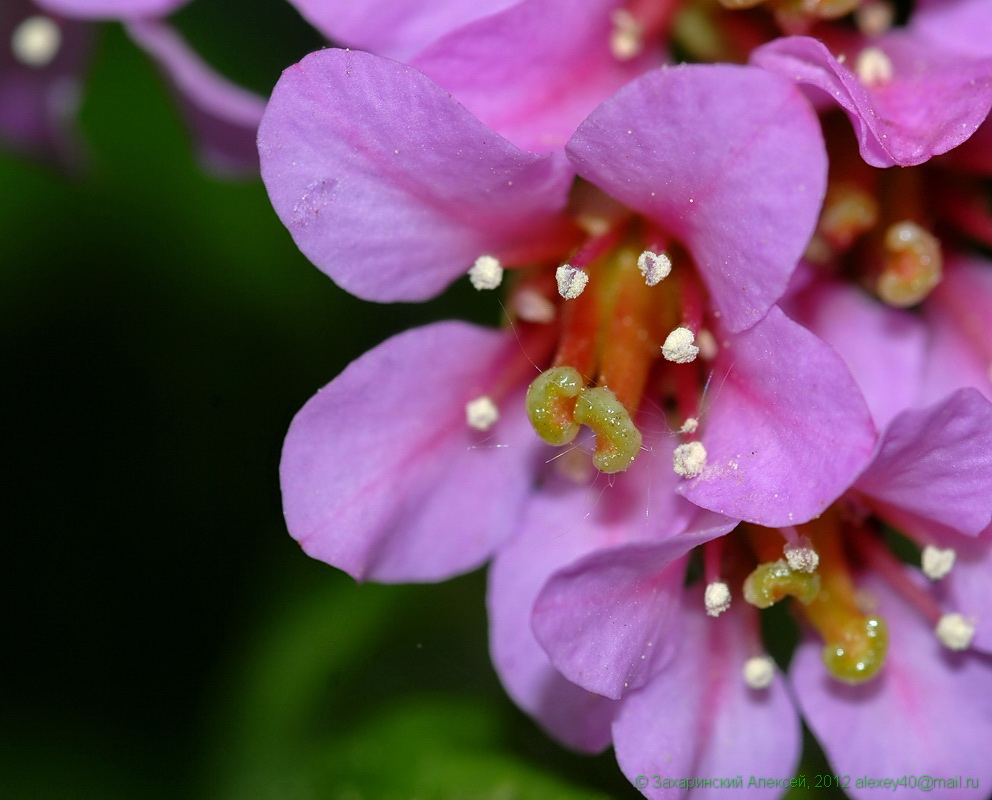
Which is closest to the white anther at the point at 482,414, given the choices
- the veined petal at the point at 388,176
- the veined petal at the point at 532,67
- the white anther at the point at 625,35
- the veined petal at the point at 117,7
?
the veined petal at the point at 388,176

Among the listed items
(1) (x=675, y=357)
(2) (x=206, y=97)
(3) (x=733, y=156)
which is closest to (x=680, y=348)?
(1) (x=675, y=357)

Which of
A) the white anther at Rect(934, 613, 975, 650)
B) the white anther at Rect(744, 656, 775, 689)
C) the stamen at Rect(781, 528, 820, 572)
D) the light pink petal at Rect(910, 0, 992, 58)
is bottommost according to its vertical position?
the white anther at Rect(744, 656, 775, 689)

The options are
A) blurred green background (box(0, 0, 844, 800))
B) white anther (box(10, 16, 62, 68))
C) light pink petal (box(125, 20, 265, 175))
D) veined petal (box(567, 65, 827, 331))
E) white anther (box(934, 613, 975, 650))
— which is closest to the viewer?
veined petal (box(567, 65, 827, 331))

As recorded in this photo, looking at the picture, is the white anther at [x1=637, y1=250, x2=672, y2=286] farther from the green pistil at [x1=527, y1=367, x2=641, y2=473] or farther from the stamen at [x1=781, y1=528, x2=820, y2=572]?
the stamen at [x1=781, y1=528, x2=820, y2=572]

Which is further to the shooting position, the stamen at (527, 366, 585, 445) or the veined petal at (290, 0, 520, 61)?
the veined petal at (290, 0, 520, 61)

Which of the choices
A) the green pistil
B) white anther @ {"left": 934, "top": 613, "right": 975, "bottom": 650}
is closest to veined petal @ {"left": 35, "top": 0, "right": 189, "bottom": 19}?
the green pistil

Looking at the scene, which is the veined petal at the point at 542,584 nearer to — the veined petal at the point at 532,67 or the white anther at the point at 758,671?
the white anther at the point at 758,671
